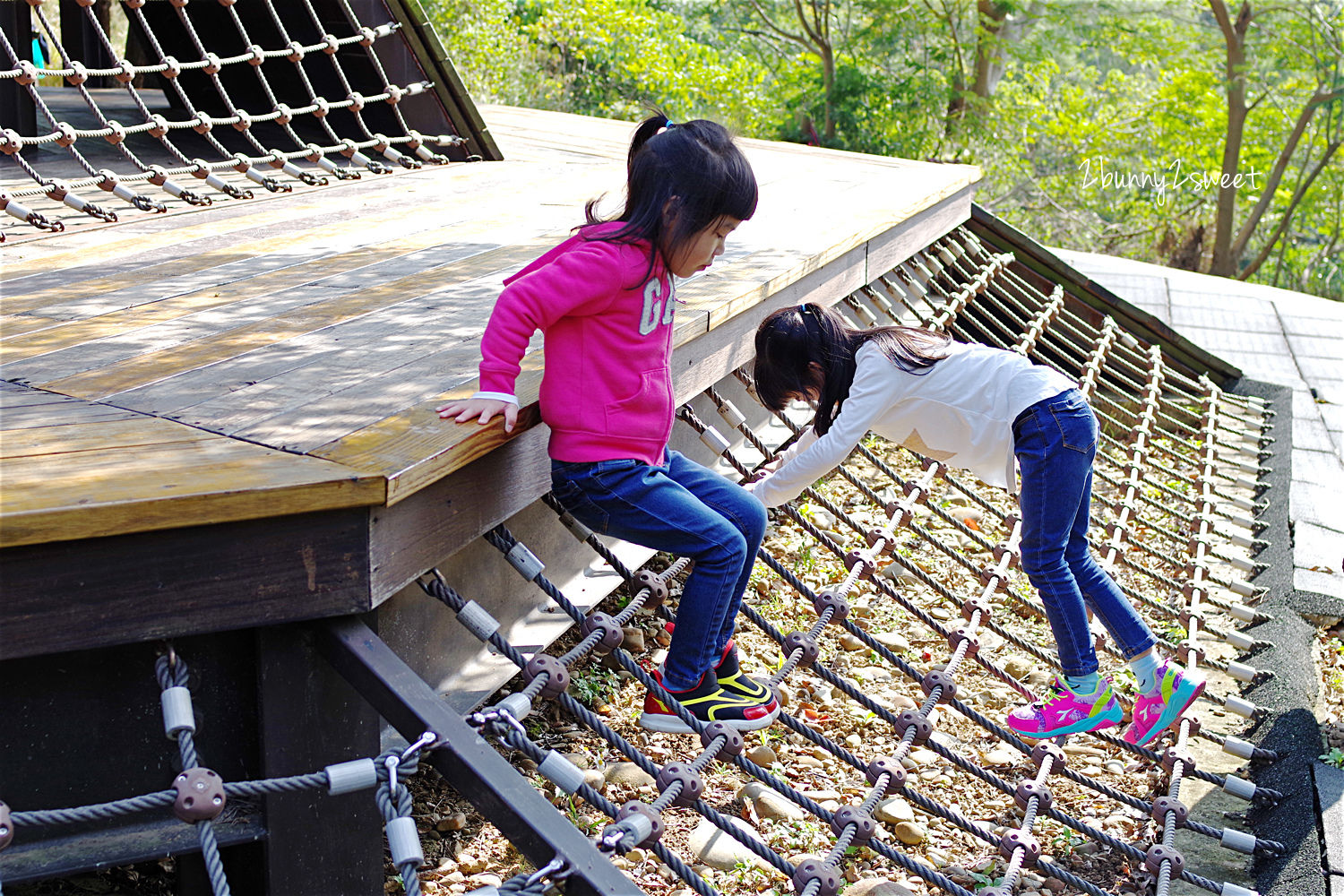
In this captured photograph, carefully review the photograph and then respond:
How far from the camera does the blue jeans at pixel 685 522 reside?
7.45 ft

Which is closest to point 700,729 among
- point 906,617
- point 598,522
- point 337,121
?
point 598,522

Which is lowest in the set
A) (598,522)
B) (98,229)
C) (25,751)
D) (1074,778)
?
(1074,778)

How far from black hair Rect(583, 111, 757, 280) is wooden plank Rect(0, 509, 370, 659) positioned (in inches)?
30.3

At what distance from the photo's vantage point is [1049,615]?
2.88m

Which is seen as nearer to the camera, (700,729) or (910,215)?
(700,729)

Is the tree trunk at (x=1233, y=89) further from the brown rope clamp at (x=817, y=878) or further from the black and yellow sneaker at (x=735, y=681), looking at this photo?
the brown rope clamp at (x=817, y=878)

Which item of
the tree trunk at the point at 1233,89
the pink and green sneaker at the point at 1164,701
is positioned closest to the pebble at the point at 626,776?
the pink and green sneaker at the point at 1164,701

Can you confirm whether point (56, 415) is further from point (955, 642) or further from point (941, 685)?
point (955, 642)

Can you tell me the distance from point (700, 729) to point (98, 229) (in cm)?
256

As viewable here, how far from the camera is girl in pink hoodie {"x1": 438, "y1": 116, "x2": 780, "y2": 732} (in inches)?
84.0

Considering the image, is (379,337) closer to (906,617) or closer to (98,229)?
(98,229)

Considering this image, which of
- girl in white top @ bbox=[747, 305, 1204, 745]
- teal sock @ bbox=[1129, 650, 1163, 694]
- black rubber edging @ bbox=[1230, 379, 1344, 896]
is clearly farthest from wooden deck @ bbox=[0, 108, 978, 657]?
black rubber edging @ bbox=[1230, 379, 1344, 896]

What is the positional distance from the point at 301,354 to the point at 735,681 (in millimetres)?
1133

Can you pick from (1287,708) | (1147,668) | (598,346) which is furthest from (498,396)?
(1287,708)
